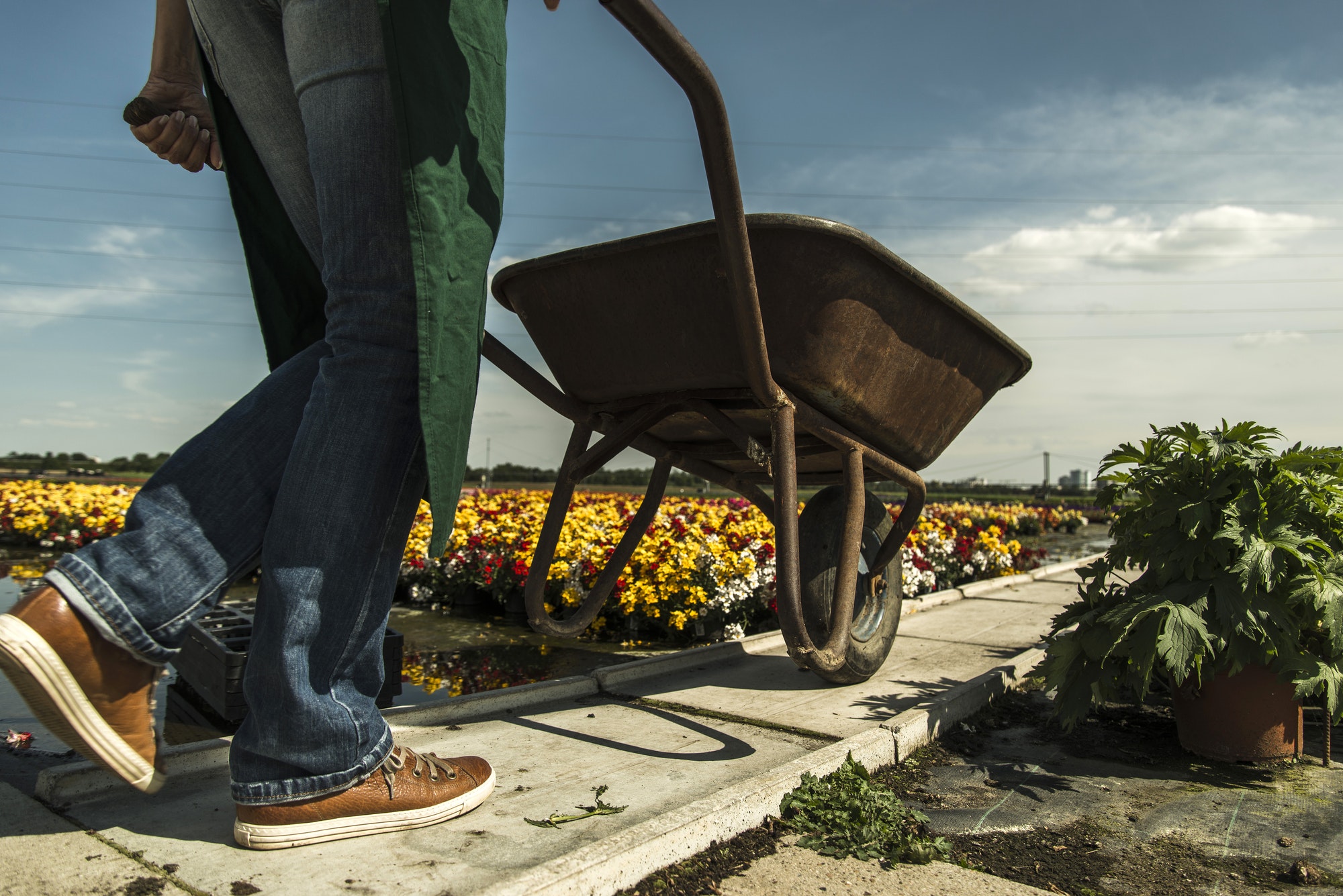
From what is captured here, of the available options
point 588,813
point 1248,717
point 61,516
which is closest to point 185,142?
point 588,813

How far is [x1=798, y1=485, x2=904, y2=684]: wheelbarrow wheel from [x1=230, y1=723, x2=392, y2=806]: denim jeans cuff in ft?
5.23

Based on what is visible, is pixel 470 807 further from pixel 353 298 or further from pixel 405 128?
pixel 405 128

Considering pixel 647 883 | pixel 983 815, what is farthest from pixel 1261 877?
pixel 647 883

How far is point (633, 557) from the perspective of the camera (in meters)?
4.57

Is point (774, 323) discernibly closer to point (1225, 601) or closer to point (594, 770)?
point (594, 770)

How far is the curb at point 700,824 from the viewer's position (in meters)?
1.26

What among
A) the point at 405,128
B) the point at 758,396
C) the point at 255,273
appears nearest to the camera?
the point at 405,128

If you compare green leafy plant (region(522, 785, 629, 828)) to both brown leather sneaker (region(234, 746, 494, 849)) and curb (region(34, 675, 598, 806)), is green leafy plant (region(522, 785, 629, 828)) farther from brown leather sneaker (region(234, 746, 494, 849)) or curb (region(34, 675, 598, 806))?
curb (region(34, 675, 598, 806))

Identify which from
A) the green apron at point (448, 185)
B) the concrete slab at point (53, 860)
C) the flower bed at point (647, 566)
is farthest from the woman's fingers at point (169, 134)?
the flower bed at point (647, 566)

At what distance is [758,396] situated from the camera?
209cm

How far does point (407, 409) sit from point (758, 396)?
992mm

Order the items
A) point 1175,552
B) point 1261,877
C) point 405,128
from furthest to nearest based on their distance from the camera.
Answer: point 1175,552 → point 1261,877 → point 405,128

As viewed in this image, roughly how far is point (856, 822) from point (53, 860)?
1.41 meters

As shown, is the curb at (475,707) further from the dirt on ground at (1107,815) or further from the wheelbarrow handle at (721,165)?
the wheelbarrow handle at (721,165)
